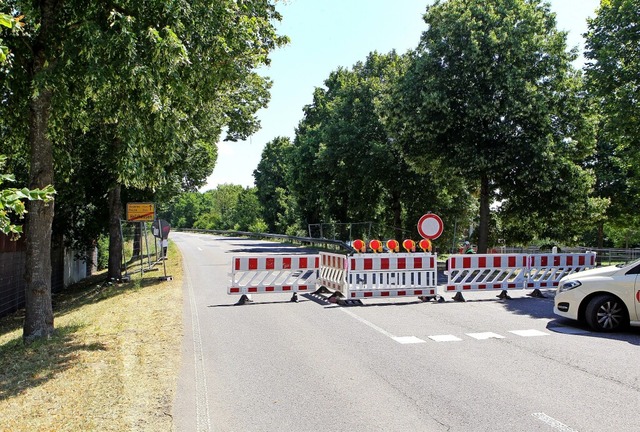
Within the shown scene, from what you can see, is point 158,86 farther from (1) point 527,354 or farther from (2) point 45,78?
(1) point 527,354

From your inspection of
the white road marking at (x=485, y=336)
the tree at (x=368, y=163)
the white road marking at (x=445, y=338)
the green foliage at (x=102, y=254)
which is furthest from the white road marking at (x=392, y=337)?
the green foliage at (x=102, y=254)

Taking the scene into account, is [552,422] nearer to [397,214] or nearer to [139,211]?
[139,211]

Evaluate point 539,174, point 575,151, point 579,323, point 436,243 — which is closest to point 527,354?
point 579,323

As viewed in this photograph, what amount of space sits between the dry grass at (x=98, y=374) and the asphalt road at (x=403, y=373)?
0.34 metres

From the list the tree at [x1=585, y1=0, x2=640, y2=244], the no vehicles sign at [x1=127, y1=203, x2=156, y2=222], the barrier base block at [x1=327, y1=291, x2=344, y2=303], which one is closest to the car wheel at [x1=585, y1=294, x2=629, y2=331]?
the barrier base block at [x1=327, y1=291, x2=344, y2=303]

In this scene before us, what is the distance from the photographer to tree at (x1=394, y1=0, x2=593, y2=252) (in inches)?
819

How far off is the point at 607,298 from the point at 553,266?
5720 millimetres

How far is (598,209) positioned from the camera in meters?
26.4

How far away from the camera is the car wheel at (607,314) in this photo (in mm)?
Result: 9344

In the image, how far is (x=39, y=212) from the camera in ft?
30.6

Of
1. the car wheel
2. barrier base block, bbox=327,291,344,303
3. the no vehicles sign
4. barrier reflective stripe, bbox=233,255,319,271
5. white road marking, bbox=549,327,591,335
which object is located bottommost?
white road marking, bbox=549,327,591,335

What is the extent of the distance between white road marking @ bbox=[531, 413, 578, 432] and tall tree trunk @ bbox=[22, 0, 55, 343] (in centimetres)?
813

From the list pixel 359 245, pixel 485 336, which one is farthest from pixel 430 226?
pixel 485 336

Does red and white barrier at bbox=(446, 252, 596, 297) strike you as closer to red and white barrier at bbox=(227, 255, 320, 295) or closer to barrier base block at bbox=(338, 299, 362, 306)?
barrier base block at bbox=(338, 299, 362, 306)
